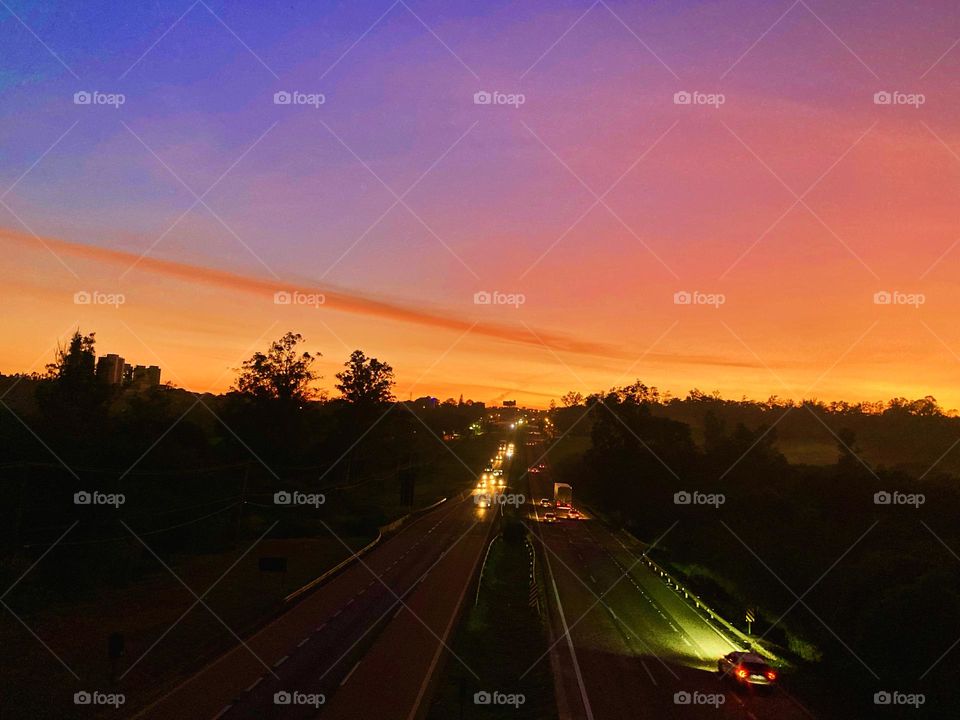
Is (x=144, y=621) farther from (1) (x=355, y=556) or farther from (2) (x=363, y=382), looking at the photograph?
(2) (x=363, y=382)

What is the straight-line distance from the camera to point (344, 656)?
22625 millimetres

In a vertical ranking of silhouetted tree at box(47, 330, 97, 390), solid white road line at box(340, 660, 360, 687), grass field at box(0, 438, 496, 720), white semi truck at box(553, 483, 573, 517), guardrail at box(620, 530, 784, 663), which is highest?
silhouetted tree at box(47, 330, 97, 390)

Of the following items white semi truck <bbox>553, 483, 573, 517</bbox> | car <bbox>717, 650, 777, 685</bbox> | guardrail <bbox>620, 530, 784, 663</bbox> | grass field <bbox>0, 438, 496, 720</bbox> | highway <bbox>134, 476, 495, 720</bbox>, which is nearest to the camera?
highway <bbox>134, 476, 495, 720</bbox>

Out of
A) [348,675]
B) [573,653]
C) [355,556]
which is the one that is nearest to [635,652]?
[573,653]

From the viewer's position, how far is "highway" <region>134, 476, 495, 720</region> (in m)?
17.7

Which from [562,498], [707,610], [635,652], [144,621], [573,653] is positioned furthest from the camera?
[562,498]

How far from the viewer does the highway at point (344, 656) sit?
17.7m

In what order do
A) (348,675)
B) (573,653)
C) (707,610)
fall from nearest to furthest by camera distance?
(348,675)
(573,653)
(707,610)

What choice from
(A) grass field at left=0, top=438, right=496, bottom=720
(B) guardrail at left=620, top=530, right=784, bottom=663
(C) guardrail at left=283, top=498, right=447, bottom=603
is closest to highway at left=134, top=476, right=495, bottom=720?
(C) guardrail at left=283, top=498, right=447, bottom=603

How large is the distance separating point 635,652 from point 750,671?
4977mm

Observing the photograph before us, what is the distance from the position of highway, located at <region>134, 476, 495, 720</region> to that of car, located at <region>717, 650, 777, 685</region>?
8.51 m

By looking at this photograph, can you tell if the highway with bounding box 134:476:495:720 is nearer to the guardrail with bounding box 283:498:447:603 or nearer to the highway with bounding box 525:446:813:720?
the guardrail with bounding box 283:498:447:603

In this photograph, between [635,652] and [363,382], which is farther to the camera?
[363,382]

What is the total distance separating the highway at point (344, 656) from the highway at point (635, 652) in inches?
162
